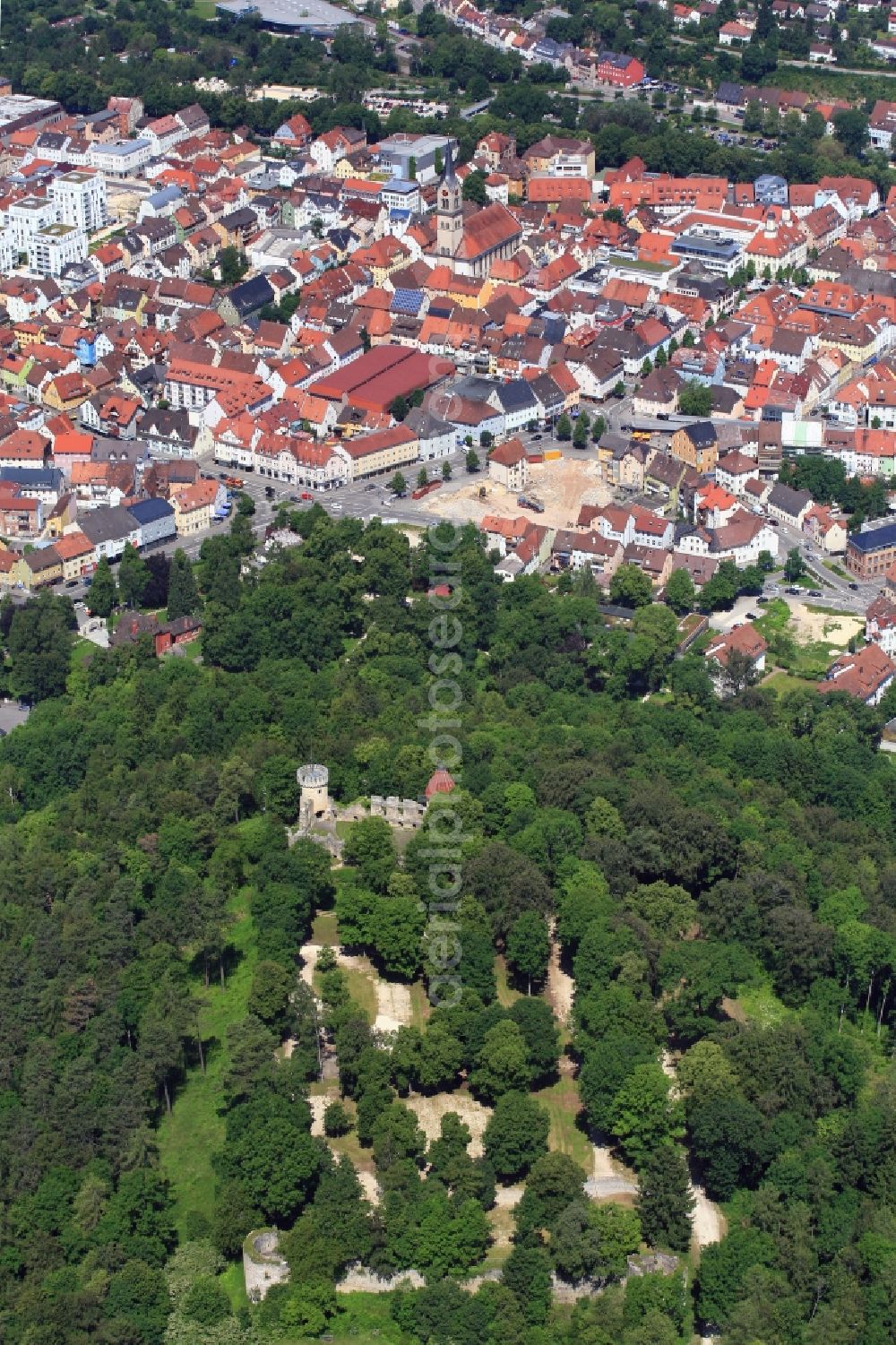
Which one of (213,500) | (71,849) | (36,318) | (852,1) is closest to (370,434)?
(213,500)

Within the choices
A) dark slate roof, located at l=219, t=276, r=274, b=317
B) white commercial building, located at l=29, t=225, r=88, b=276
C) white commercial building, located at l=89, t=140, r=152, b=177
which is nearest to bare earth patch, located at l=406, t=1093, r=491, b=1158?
dark slate roof, located at l=219, t=276, r=274, b=317

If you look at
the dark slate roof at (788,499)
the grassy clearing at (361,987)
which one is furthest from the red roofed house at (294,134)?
the grassy clearing at (361,987)

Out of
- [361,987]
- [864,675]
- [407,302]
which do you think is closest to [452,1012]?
[361,987]

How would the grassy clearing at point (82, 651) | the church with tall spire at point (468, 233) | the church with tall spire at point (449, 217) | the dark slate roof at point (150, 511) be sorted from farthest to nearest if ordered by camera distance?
the church with tall spire at point (449, 217) → the church with tall spire at point (468, 233) → the dark slate roof at point (150, 511) → the grassy clearing at point (82, 651)

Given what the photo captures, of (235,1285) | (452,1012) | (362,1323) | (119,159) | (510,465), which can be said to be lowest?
(119,159)

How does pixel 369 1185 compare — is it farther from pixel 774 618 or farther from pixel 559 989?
pixel 774 618

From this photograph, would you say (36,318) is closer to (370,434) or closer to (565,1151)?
(370,434)

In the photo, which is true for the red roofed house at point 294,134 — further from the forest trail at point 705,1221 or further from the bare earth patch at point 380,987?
the forest trail at point 705,1221
